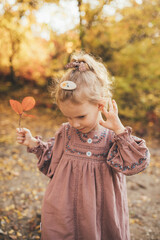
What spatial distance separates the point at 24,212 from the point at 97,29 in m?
4.16

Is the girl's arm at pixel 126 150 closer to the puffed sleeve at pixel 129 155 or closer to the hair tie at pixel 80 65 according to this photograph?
the puffed sleeve at pixel 129 155

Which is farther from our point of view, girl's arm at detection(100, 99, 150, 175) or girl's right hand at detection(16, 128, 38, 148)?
girl's right hand at detection(16, 128, 38, 148)

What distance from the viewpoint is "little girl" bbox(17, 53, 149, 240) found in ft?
4.46

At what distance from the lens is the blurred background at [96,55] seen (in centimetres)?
271

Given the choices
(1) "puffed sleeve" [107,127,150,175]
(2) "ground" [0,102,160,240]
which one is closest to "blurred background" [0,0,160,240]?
(2) "ground" [0,102,160,240]

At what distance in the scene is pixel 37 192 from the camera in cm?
291

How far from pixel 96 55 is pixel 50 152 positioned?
375 centimetres

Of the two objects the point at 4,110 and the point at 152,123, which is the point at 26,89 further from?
the point at 152,123

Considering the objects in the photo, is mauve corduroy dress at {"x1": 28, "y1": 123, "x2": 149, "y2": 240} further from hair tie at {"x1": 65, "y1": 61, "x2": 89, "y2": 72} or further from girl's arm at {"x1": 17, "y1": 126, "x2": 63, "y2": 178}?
hair tie at {"x1": 65, "y1": 61, "x2": 89, "y2": 72}

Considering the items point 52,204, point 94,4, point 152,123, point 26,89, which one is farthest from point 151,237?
point 26,89

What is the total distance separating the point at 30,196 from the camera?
2787 millimetres

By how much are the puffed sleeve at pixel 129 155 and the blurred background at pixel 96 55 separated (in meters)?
1.40

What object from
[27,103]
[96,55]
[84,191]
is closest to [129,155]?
[84,191]

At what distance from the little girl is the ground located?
80 cm
